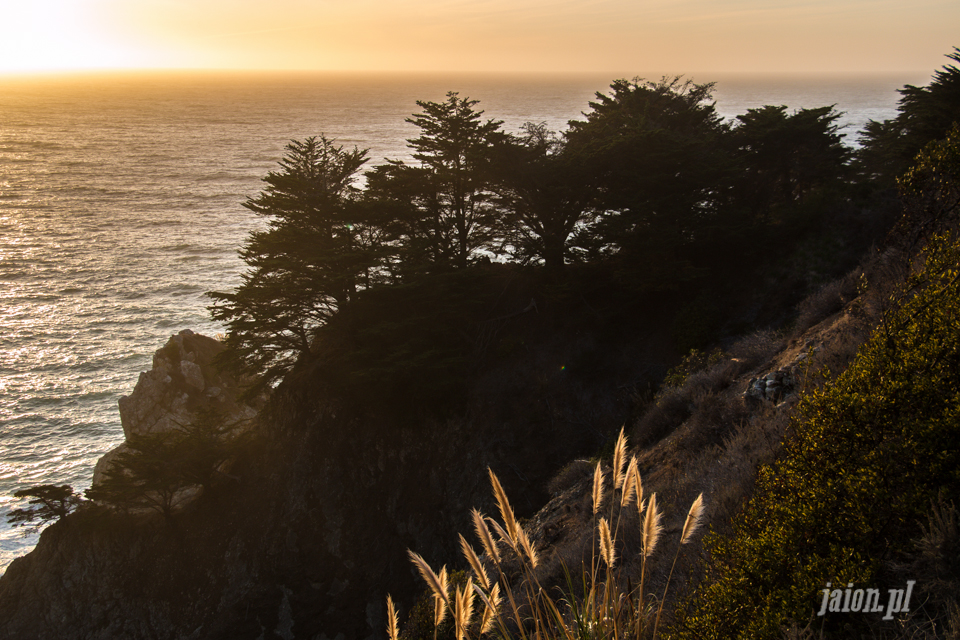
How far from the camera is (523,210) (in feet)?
70.3

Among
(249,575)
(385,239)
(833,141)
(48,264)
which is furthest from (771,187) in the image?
(48,264)

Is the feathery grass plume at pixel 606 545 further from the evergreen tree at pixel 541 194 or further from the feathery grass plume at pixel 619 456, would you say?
the evergreen tree at pixel 541 194

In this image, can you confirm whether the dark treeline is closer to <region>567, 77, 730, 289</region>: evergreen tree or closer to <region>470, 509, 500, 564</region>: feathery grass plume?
<region>567, 77, 730, 289</region>: evergreen tree

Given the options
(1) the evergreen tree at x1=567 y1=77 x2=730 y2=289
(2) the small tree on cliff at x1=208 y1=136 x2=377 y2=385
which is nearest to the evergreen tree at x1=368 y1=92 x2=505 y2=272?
(2) the small tree on cliff at x1=208 y1=136 x2=377 y2=385

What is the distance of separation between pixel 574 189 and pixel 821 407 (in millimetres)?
16925

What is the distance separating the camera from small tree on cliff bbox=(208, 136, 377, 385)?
18.5 metres

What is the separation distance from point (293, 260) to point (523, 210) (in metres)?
9.86

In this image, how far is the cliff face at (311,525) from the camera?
60.7 feet

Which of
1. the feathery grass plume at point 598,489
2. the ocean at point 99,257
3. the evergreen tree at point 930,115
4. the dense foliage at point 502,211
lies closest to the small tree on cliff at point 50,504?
the ocean at point 99,257

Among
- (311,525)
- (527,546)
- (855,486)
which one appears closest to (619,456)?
(527,546)

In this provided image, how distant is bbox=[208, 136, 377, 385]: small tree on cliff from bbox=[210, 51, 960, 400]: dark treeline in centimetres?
5

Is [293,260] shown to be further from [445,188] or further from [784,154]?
[784,154]

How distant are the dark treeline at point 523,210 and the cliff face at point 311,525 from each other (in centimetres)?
389

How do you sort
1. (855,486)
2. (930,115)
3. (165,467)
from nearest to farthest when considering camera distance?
(855,486)
(930,115)
(165,467)
